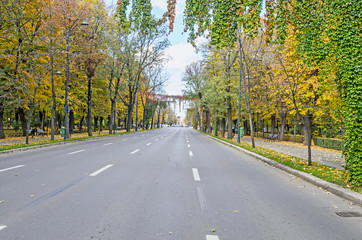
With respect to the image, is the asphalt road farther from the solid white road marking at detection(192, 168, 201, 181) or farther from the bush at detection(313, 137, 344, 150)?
the bush at detection(313, 137, 344, 150)

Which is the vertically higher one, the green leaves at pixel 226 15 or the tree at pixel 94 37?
the tree at pixel 94 37

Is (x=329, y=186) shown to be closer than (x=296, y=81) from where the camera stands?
Yes

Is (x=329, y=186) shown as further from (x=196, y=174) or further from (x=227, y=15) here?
(x=227, y=15)

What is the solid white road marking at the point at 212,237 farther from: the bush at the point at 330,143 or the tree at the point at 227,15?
the bush at the point at 330,143

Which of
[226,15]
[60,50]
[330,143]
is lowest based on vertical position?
[330,143]

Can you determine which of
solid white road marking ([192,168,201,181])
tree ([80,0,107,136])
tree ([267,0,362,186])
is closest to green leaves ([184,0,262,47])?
tree ([267,0,362,186])

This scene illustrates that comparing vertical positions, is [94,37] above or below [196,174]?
above

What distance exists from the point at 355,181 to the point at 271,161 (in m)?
4.71

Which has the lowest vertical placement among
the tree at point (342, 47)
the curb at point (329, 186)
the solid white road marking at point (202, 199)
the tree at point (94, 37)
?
the curb at point (329, 186)

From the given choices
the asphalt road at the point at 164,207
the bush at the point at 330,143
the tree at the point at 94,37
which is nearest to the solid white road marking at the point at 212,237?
the asphalt road at the point at 164,207

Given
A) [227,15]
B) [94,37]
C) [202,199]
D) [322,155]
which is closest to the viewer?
[202,199]

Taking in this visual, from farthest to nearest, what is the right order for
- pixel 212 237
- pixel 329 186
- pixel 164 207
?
pixel 329 186 < pixel 164 207 < pixel 212 237

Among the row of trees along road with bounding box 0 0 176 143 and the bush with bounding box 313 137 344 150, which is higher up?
the row of trees along road with bounding box 0 0 176 143

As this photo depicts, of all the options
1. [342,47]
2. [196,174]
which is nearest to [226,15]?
[342,47]
